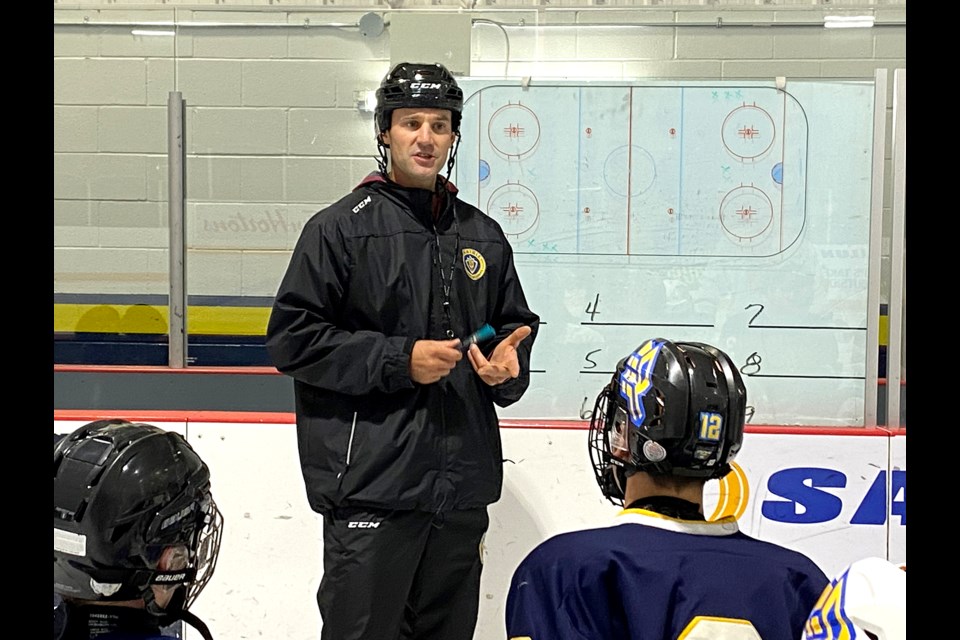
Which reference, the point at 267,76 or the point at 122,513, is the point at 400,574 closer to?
the point at 122,513

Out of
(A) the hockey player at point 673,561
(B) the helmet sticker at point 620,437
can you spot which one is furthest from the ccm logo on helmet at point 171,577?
(B) the helmet sticker at point 620,437

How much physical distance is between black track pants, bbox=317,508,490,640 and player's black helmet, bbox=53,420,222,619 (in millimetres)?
853

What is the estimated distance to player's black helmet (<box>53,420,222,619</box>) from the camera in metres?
1.20

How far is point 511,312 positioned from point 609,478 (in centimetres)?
87

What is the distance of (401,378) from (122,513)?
3.01ft

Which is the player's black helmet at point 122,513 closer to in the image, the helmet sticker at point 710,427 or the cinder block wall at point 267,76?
the helmet sticker at point 710,427

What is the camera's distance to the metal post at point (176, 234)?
314 centimetres

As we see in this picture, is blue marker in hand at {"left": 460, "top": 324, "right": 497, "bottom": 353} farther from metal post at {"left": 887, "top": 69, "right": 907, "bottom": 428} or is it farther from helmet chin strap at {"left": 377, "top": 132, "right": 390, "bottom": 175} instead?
metal post at {"left": 887, "top": 69, "right": 907, "bottom": 428}

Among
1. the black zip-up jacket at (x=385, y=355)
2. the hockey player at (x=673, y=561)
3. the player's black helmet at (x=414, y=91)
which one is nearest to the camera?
the hockey player at (x=673, y=561)

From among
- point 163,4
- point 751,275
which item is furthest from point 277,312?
point 163,4

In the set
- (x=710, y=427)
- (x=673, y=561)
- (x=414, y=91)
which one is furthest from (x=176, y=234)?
(x=673, y=561)

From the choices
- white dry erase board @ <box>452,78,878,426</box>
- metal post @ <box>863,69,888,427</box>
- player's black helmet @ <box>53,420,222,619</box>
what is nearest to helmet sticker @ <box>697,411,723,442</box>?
player's black helmet @ <box>53,420,222,619</box>

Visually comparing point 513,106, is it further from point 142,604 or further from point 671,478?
point 142,604

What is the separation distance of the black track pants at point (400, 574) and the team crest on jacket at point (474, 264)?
474 millimetres
